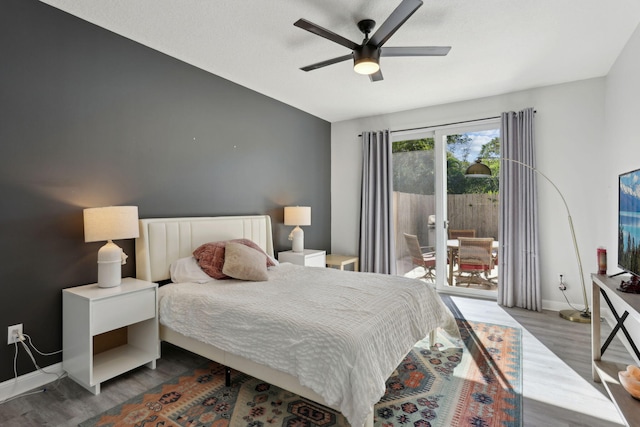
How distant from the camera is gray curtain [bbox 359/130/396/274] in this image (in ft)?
16.0

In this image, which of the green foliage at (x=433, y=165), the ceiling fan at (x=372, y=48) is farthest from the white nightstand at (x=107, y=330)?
the green foliage at (x=433, y=165)

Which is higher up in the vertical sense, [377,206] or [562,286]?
[377,206]

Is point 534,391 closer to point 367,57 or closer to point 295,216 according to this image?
point 367,57

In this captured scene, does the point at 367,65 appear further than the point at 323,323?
Yes

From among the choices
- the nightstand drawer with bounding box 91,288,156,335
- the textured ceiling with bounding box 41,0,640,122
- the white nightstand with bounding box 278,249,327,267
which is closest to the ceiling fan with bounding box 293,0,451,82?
the textured ceiling with bounding box 41,0,640,122

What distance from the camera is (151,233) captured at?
275 cm

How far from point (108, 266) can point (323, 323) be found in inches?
66.2

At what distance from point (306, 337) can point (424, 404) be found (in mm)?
911

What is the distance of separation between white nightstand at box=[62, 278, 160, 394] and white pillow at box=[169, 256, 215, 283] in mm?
288

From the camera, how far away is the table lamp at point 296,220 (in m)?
4.21

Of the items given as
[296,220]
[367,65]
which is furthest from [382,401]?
[296,220]

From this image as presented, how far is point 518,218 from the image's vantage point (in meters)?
3.91

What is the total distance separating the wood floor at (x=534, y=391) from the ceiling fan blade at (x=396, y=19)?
8.04ft

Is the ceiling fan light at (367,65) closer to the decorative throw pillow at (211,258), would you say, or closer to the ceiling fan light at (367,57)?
the ceiling fan light at (367,57)
